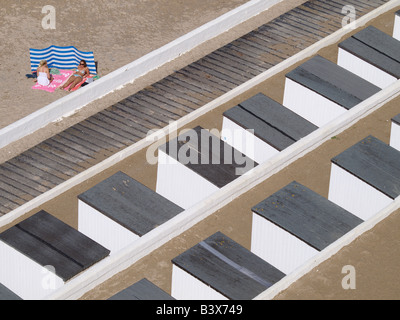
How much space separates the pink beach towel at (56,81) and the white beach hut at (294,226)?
13.2 meters

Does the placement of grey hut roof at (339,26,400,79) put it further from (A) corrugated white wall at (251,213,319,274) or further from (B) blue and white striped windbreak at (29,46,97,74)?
(A) corrugated white wall at (251,213,319,274)

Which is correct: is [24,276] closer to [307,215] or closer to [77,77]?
[307,215]

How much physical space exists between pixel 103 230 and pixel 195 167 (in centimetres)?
430

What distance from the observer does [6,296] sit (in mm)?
35406

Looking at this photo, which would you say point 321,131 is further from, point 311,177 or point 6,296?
point 6,296

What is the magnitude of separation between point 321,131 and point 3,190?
12632mm

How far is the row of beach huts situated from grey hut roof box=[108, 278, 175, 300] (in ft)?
0.11

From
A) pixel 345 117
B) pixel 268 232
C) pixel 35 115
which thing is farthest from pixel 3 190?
pixel 345 117

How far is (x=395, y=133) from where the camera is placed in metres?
43.2

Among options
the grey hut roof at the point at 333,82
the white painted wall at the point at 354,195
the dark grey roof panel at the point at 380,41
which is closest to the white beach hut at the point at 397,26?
the dark grey roof panel at the point at 380,41

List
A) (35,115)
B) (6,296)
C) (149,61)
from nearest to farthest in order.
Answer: (6,296) → (35,115) → (149,61)

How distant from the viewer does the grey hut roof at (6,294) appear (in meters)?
35.3

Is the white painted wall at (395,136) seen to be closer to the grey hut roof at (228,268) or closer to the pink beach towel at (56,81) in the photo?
the grey hut roof at (228,268)

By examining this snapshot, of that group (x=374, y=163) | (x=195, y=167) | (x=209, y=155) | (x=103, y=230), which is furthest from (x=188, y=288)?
(x=374, y=163)
